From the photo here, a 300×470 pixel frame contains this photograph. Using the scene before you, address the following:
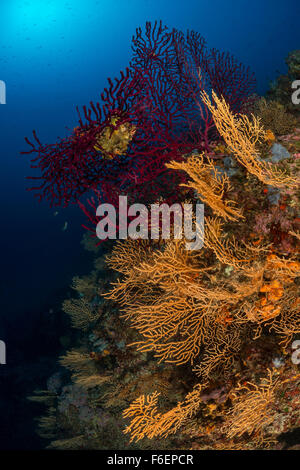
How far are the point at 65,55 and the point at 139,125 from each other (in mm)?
62708

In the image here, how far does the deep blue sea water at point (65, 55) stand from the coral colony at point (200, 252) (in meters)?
22.6

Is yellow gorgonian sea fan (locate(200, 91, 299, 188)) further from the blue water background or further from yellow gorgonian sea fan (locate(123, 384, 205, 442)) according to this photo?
the blue water background

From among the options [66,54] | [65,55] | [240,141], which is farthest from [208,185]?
[65,55]

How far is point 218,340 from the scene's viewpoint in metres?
3.34

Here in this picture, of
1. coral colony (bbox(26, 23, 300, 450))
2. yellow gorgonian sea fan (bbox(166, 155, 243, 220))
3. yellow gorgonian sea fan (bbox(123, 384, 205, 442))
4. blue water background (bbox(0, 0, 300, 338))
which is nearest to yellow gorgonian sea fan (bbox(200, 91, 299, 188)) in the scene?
coral colony (bbox(26, 23, 300, 450))

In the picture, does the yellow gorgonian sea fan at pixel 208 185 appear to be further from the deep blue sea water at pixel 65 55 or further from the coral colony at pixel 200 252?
the deep blue sea water at pixel 65 55

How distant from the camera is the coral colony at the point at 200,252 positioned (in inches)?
111

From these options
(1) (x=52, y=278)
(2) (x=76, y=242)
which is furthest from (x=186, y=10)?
(1) (x=52, y=278)

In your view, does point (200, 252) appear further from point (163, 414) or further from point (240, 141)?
point (163, 414)

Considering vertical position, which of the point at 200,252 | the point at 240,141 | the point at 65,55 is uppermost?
the point at 65,55

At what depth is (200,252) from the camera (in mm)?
3363

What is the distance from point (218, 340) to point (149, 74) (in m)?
4.05

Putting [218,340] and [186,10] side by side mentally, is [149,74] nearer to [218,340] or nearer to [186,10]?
[218,340]

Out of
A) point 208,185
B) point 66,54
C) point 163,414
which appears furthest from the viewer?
point 66,54
